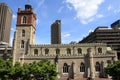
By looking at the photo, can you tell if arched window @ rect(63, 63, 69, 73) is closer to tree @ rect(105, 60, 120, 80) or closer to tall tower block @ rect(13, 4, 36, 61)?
tall tower block @ rect(13, 4, 36, 61)

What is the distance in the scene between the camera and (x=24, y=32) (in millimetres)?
84625

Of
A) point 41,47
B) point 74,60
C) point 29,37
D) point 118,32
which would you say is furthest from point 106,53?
point 118,32

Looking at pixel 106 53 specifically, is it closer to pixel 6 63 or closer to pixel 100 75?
pixel 100 75

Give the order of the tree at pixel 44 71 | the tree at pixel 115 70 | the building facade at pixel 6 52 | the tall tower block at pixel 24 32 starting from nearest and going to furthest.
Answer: the tree at pixel 115 70 → the tree at pixel 44 71 → the tall tower block at pixel 24 32 → the building facade at pixel 6 52

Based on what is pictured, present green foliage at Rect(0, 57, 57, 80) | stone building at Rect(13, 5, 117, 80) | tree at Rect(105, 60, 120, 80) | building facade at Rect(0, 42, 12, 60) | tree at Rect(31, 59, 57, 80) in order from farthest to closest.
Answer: building facade at Rect(0, 42, 12, 60) → stone building at Rect(13, 5, 117, 80) → tree at Rect(31, 59, 57, 80) → tree at Rect(105, 60, 120, 80) → green foliage at Rect(0, 57, 57, 80)

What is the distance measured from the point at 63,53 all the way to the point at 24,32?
18.6 meters

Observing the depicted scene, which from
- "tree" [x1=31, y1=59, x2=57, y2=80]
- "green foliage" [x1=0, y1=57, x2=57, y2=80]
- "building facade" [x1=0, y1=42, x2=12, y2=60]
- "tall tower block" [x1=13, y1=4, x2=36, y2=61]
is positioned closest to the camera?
"green foliage" [x1=0, y1=57, x2=57, y2=80]

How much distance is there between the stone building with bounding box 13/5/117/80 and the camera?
73.6 metres

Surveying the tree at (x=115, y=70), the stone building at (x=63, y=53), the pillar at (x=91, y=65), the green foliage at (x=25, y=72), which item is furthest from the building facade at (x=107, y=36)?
the green foliage at (x=25, y=72)

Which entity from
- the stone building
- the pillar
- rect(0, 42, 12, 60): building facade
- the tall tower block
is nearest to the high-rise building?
the stone building

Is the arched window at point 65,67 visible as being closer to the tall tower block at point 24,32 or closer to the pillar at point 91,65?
the pillar at point 91,65

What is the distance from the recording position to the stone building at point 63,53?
7362 centimetres

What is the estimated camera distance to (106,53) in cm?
7688

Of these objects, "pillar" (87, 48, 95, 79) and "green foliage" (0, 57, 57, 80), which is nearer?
"green foliage" (0, 57, 57, 80)
